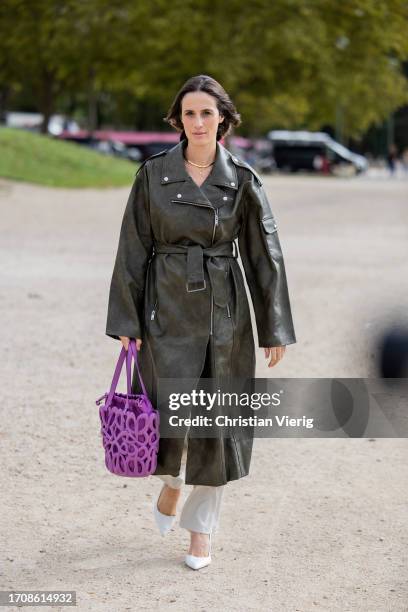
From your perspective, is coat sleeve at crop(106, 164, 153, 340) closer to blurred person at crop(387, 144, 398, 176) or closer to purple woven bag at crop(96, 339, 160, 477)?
purple woven bag at crop(96, 339, 160, 477)

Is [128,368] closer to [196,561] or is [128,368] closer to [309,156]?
[196,561]

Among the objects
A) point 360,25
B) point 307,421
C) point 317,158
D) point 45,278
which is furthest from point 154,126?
point 307,421

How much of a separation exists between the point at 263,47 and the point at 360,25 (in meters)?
3.20

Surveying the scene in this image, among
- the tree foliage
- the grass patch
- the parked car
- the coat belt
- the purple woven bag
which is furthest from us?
the parked car

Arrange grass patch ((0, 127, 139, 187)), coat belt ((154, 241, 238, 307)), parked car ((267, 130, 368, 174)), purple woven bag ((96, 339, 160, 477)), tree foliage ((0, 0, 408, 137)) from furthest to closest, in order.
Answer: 1. parked car ((267, 130, 368, 174))
2. tree foliage ((0, 0, 408, 137))
3. grass patch ((0, 127, 139, 187))
4. coat belt ((154, 241, 238, 307))
5. purple woven bag ((96, 339, 160, 477))

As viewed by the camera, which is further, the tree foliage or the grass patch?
the tree foliage

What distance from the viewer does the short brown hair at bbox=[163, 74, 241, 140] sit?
4.27 metres

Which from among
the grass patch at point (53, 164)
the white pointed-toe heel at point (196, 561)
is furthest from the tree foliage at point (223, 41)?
the white pointed-toe heel at point (196, 561)

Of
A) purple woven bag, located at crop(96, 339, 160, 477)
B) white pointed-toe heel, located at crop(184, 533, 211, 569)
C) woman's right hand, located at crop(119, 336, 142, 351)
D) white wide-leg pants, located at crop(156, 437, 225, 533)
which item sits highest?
woman's right hand, located at crop(119, 336, 142, 351)

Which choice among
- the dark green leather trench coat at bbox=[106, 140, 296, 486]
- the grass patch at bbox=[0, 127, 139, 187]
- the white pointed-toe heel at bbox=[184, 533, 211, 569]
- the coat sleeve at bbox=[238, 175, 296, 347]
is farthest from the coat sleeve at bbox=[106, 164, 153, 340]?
the grass patch at bbox=[0, 127, 139, 187]

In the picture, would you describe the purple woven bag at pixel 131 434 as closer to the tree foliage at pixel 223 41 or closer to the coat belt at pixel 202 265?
the coat belt at pixel 202 265

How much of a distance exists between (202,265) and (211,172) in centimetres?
34

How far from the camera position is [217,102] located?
4293 millimetres

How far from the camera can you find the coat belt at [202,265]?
4203 mm
